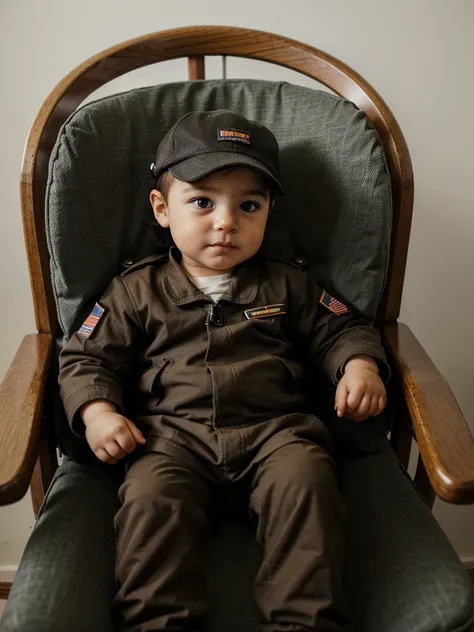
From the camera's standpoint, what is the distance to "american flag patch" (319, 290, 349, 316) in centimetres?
Answer: 96

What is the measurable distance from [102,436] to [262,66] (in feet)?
2.31

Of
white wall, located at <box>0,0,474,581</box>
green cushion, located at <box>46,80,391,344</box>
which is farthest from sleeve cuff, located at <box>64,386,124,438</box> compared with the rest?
white wall, located at <box>0,0,474,581</box>

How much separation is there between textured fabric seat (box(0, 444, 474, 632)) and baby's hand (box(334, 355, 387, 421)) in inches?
4.2

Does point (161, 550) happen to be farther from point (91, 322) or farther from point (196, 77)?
point (196, 77)

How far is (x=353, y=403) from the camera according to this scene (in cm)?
87

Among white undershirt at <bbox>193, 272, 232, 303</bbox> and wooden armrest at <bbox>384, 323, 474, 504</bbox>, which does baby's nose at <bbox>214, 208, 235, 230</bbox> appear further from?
wooden armrest at <bbox>384, 323, 474, 504</bbox>

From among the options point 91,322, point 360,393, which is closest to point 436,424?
point 360,393

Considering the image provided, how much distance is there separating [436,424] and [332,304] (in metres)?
0.26

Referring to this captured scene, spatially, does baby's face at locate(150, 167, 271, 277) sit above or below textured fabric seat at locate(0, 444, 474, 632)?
above

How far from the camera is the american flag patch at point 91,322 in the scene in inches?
35.6

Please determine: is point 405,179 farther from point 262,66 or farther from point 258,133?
point 262,66

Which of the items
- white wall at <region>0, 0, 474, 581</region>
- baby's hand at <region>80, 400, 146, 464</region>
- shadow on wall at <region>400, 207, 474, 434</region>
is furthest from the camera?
shadow on wall at <region>400, 207, 474, 434</region>

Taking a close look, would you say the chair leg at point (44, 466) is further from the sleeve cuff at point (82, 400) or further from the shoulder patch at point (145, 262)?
the shoulder patch at point (145, 262)

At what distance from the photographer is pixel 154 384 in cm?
90
